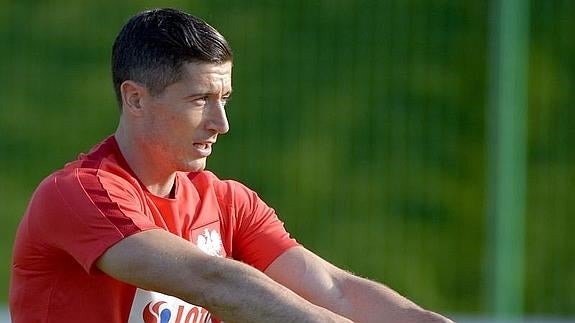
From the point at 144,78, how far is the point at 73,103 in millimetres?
5365

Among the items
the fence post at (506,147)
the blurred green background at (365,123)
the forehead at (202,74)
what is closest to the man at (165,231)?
the forehead at (202,74)

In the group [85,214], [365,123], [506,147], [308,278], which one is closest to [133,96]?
[85,214]

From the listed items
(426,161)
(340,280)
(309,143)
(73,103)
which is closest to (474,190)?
(426,161)

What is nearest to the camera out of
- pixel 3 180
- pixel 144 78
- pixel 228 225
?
pixel 144 78

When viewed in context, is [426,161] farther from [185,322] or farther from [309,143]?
[185,322]

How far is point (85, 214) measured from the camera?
3.82 meters

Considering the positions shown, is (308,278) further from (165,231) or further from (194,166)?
(165,231)

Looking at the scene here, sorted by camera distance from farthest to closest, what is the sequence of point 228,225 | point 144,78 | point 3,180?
point 3,180 → point 228,225 → point 144,78

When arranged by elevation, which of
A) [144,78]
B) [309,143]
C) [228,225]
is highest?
[144,78]

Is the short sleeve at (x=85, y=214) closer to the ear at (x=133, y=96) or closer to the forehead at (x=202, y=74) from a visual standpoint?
the ear at (x=133, y=96)

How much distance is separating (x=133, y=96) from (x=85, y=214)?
1.45 feet

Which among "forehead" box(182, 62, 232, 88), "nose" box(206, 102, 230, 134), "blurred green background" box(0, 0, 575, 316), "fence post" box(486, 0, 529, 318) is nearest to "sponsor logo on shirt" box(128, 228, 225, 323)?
"nose" box(206, 102, 230, 134)

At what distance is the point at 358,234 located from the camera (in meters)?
9.36

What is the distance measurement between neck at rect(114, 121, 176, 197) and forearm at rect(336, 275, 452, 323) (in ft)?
2.15
